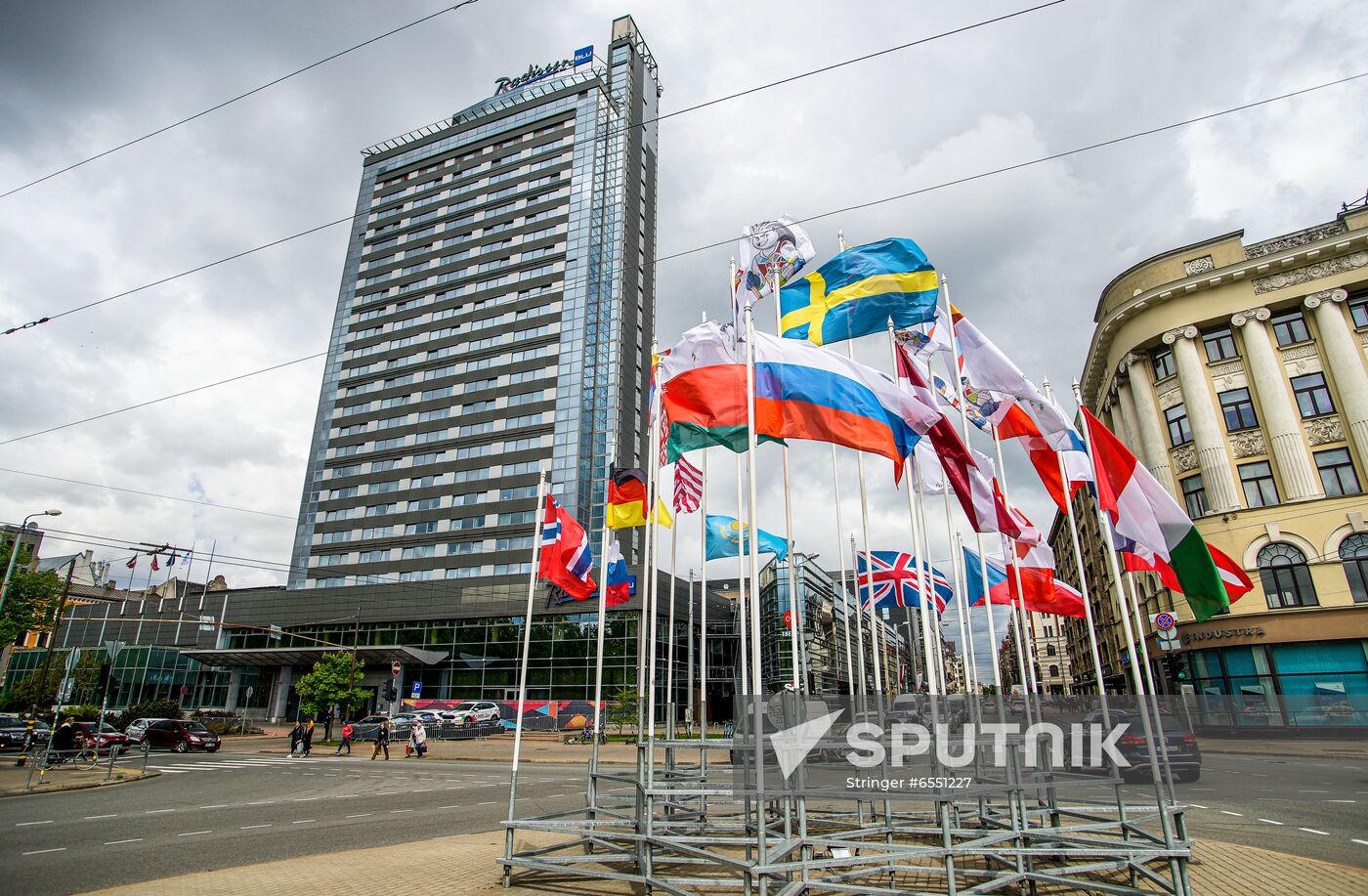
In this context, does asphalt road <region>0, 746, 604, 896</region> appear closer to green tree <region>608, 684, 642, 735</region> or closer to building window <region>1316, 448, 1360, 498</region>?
green tree <region>608, 684, 642, 735</region>

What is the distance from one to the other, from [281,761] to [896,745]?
3282 centimetres

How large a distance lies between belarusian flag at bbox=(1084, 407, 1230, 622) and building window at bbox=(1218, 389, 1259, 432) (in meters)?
35.9

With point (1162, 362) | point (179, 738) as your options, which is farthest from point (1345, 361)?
point (179, 738)

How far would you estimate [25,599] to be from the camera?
1612 inches

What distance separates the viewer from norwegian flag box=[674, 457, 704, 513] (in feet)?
43.0

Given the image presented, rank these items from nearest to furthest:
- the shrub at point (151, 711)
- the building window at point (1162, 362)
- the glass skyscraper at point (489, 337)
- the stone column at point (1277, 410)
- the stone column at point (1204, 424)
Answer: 1. the stone column at point (1277, 410)
2. the stone column at point (1204, 424)
3. the building window at point (1162, 362)
4. the shrub at point (151, 711)
5. the glass skyscraper at point (489, 337)

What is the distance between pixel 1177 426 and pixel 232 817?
152 ft

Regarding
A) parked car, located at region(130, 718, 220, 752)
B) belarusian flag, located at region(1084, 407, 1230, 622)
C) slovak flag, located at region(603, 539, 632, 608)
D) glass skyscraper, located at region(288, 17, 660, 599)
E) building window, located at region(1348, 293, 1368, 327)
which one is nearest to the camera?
belarusian flag, located at region(1084, 407, 1230, 622)

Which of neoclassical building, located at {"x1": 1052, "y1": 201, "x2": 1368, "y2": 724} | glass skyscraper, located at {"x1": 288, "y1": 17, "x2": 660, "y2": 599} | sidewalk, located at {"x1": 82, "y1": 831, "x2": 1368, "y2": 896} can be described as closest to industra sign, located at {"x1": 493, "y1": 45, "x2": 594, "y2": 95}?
glass skyscraper, located at {"x1": 288, "y1": 17, "x2": 660, "y2": 599}

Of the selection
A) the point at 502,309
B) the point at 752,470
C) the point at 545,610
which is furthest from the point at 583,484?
the point at 752,470

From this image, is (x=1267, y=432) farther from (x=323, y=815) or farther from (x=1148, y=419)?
(x=323, y=815)

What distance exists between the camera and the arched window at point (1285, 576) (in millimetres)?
33781

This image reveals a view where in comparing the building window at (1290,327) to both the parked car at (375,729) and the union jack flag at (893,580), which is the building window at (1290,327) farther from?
the parked car at (375,729)

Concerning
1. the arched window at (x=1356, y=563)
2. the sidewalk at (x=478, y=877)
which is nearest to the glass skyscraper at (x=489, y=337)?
the arched window at (x=1356, y=563)
